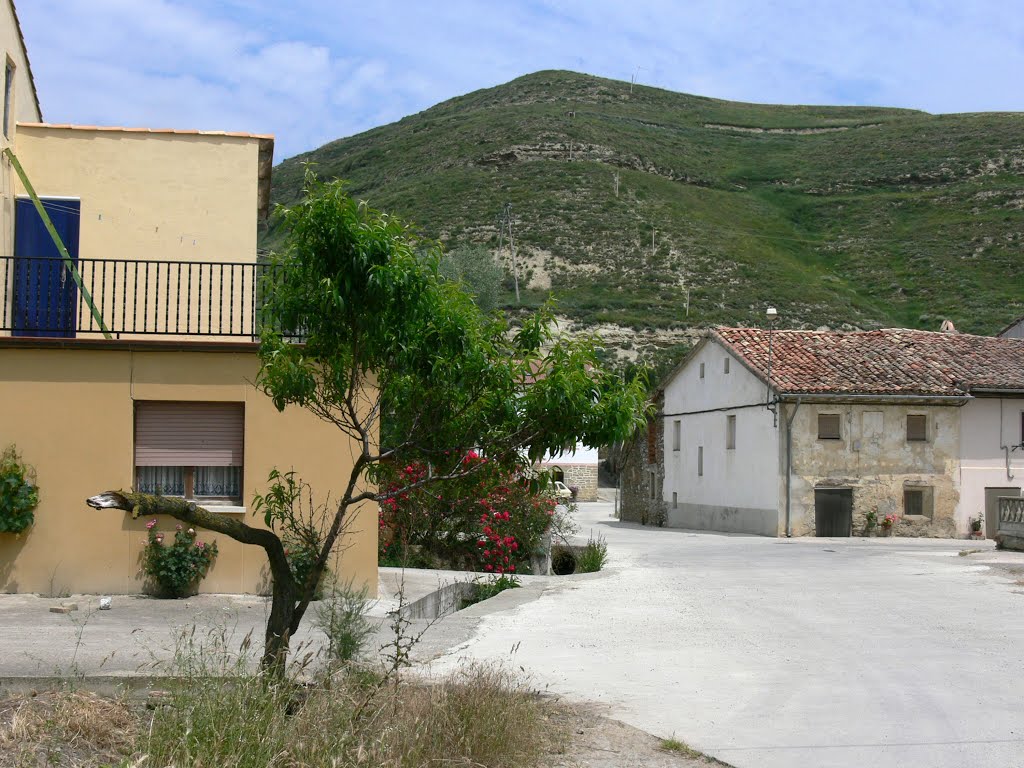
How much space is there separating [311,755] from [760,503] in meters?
29.6

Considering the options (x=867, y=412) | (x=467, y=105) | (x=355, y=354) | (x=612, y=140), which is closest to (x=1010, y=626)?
(x=355, y=354)

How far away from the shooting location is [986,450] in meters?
33.4

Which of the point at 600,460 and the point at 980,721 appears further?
the point at 600,460

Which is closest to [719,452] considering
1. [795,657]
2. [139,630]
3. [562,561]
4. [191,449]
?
[562,561]

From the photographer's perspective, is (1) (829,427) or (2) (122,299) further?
(1) (829,427)

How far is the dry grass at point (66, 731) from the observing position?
5527mm

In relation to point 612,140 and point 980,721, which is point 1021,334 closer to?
point 980,721

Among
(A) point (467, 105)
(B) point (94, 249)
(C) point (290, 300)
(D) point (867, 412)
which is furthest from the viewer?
(A) point (467, 105)

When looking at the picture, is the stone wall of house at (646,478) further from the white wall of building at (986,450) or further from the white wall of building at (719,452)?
the white wall of building at (986,450)

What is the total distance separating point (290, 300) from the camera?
6.54 metres

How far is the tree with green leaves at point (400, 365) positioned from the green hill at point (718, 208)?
171 feet

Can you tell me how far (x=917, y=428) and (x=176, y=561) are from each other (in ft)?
86.3

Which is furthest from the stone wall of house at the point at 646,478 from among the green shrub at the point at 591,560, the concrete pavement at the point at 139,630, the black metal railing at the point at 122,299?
the concrete pavement at the point at 139,630

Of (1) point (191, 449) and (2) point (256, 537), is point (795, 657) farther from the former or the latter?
(1) point (191, 449)
